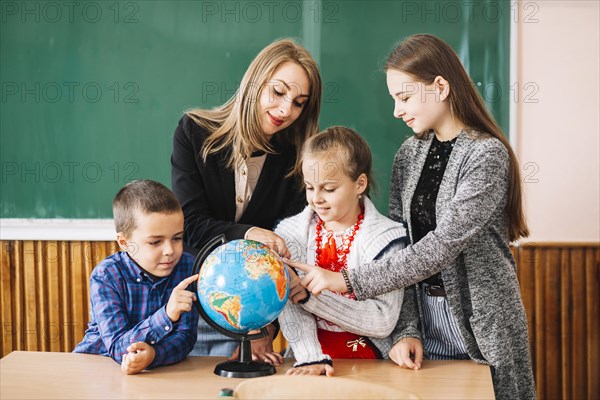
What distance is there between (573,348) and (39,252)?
2.70 m

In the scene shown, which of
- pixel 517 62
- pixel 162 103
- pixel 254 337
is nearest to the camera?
pixel 254 337

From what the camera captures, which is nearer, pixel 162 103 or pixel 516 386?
pixel 516 386

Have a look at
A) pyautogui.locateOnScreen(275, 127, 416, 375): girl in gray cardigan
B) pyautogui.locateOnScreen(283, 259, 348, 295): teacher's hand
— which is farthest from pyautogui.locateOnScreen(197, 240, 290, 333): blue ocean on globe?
pyautogui.locateOnScreen(275, 127, 416, 375): girl in gray cardigan

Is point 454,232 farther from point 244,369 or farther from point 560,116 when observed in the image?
point 560,116

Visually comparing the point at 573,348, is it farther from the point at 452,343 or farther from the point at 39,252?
the point at 39,252

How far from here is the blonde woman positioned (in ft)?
8.09

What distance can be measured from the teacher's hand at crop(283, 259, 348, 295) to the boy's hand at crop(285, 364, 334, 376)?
20cm

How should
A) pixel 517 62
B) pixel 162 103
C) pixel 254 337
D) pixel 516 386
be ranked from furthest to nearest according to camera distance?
pixel 162 103
pixel 517 62
pixel 516 386
pixel 254 337

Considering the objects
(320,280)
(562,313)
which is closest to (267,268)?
(320,280)

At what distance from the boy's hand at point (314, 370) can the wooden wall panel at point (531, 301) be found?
1692 millimetres

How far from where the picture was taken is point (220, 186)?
258cm

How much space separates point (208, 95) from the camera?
371 centimetres

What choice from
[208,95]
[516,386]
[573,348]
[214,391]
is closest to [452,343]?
[516,386]

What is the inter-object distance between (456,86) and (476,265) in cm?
53
